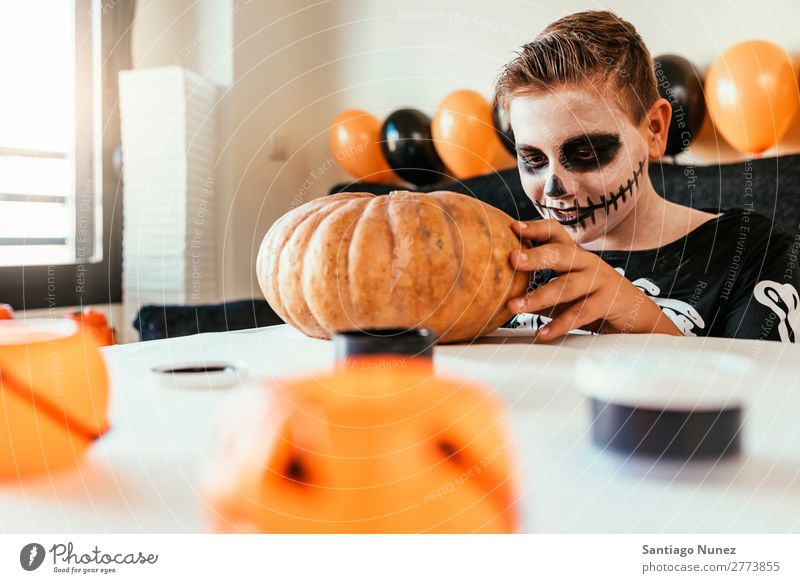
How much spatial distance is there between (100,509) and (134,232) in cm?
170

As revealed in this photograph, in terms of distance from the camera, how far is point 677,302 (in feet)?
2.58

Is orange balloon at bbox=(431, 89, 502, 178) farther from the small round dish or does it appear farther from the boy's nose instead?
the small round dish

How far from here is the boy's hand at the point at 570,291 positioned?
0.41 metres

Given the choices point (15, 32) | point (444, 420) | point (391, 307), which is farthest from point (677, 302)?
point (15, 32)

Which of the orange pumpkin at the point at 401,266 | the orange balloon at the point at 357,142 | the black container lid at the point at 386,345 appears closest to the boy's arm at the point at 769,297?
the orange pumpkin at the point at 401,266

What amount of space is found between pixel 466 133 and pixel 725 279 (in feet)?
3.21

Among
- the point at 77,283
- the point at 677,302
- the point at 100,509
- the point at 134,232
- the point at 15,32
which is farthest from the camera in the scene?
the point at 134,232

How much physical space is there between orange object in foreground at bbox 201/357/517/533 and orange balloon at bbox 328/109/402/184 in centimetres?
164

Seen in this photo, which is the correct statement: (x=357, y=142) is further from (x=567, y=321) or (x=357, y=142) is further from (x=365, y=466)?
(x=365, y=466)

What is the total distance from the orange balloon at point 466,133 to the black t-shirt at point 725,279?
2.67 feet

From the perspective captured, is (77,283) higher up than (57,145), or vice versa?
(57,145)

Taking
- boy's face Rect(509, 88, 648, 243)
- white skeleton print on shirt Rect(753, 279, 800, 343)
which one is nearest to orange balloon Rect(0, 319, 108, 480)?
boy's face Rect(509, 88, 648, 243)

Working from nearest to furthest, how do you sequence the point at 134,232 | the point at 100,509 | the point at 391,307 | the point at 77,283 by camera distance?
the point at 100,509, the point at 391,307, the point at 77,283, the point at 134,232
